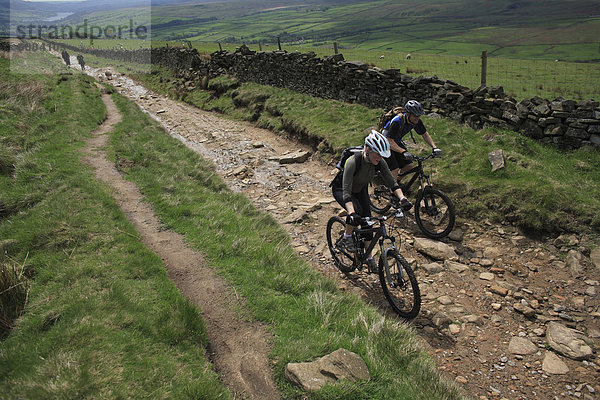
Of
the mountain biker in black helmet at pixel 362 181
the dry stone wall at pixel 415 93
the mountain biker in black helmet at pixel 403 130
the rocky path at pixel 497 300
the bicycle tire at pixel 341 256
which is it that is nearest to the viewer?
the rocky path at pixel 497 300

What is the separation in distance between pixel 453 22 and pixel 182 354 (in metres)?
216

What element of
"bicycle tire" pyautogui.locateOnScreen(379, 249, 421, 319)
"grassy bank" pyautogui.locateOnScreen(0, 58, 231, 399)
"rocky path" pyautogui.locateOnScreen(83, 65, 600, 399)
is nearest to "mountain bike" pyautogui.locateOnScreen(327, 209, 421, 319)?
"bicycle tire" pyautogui.locateOnScreen(379, 249, 421, 319)

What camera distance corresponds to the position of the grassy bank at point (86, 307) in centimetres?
421

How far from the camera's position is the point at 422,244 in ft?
28.8

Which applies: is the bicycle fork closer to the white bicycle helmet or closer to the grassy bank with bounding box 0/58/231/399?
the white bicycle helmet

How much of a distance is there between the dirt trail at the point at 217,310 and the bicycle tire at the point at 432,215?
5496 mm

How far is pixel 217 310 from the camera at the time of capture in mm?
5973

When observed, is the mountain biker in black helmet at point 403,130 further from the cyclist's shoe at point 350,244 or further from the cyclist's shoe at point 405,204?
the cyclist's shoe at point 350,244

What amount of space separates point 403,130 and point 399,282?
4547 mm

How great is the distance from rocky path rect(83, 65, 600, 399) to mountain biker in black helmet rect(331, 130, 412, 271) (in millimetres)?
1743

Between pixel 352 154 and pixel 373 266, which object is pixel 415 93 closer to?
pixel 352 154

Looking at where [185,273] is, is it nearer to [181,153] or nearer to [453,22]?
[181,153]

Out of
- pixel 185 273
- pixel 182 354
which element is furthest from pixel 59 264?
pixel 182 354

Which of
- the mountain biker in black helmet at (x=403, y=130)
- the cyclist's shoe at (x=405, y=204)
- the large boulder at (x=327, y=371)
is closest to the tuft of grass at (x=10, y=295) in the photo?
the large boulder at (x=327, y=371)
